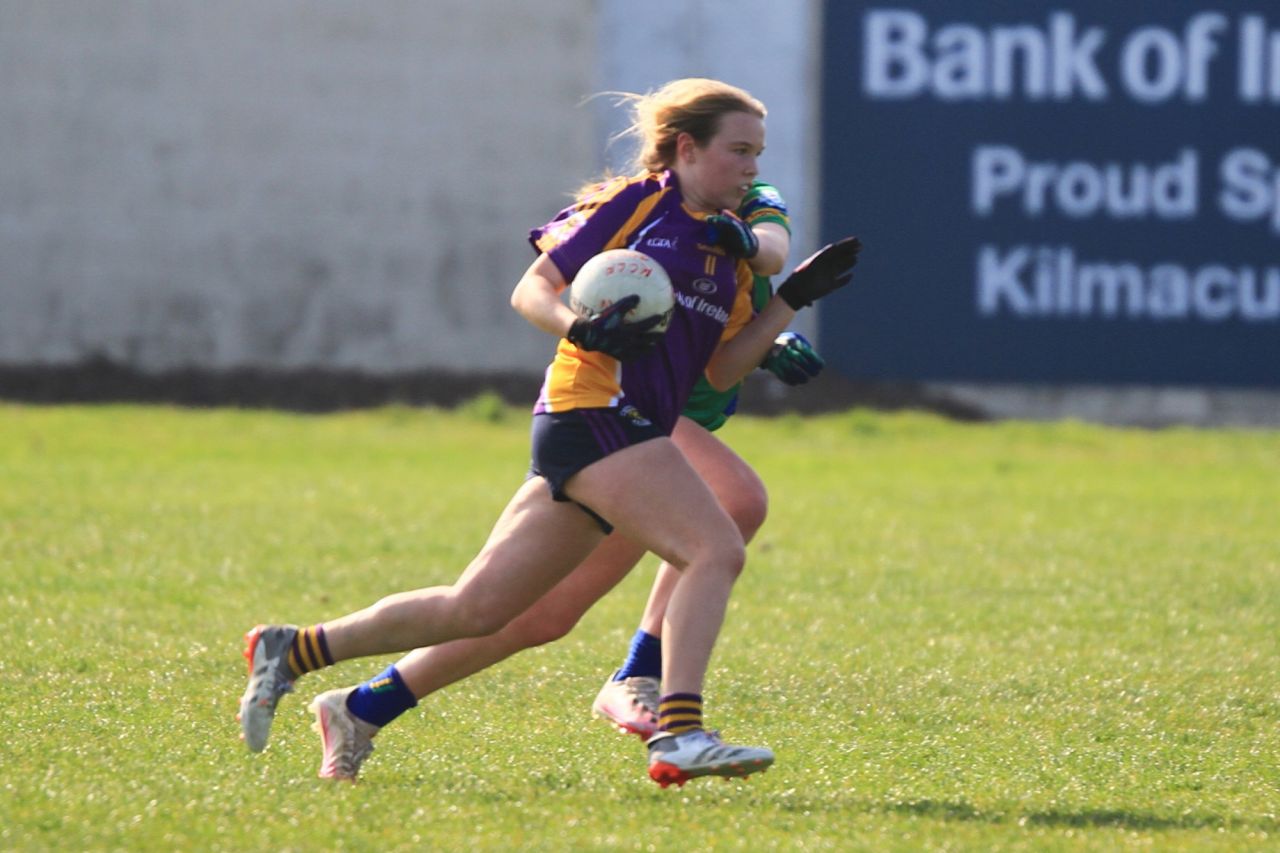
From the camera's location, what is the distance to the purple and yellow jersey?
17.1 feet

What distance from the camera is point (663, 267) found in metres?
5.27

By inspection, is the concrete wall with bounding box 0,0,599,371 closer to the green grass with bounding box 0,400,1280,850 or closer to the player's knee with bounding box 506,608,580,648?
the green grass with bounding box 0,400,1280,850

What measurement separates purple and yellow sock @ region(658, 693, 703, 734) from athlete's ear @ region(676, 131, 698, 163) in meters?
1.48

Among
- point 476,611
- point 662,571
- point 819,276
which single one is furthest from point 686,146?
point 662,571

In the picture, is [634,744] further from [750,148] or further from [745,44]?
[745,44]

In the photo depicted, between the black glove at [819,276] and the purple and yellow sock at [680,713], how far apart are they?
4.05 ft

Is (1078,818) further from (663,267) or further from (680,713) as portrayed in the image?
(663,267)

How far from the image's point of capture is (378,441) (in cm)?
1762

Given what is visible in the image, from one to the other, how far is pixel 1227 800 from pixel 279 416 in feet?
49.5

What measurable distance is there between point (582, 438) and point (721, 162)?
2.91ft

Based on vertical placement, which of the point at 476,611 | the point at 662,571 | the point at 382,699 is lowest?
the point at 382,699

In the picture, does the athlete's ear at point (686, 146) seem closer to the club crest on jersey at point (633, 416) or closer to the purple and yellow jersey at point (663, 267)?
the purple and yellow jersey at point (663, 267)

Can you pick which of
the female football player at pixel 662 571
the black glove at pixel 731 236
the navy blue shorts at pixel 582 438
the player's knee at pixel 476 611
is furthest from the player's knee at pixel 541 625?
the black glove at pixel 731 236

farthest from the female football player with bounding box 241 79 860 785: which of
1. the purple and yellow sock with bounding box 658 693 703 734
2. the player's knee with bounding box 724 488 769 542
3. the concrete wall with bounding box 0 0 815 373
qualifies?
the concrete wall with bounding box 0 0 815 373
